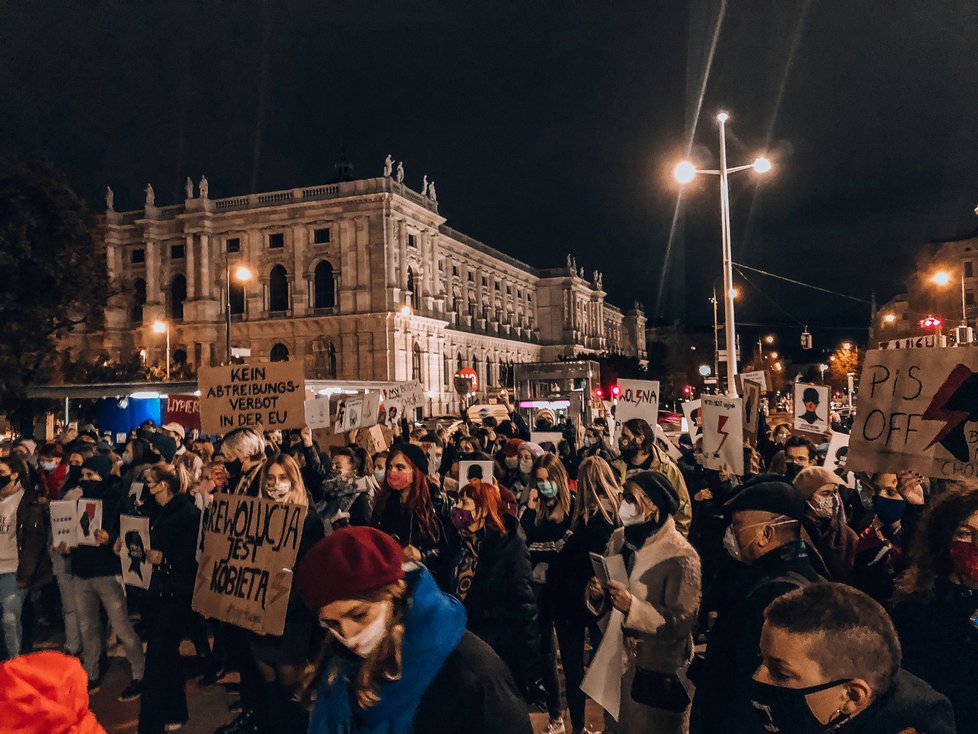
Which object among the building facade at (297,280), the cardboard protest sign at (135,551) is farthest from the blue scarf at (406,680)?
the building facade at (297,280)

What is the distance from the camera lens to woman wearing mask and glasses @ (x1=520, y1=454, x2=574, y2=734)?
16.8ft

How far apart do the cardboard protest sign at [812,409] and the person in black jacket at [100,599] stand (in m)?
7.07

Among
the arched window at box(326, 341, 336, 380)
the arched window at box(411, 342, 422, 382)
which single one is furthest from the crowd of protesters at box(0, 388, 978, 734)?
the arched window at box(411, 342, 422, 382)

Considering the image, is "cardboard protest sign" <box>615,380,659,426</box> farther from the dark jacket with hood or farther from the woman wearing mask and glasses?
the dark jacket with hood

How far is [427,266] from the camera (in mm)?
53688

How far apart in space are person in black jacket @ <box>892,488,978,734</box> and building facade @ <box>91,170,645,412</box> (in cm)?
4551

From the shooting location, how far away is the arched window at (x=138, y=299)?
52594 mm

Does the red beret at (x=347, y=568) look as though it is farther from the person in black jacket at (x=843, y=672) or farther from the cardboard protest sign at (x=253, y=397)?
the cardboard protest sign at (x=253, y=397)

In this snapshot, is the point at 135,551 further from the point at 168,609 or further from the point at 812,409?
the point at 812,409

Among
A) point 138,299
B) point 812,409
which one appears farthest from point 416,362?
point 812,409

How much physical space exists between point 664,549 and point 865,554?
1.60 metres

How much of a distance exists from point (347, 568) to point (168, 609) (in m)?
3.24

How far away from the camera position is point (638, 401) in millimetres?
10117

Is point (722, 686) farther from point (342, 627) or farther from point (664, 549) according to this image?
point (342, 627)
